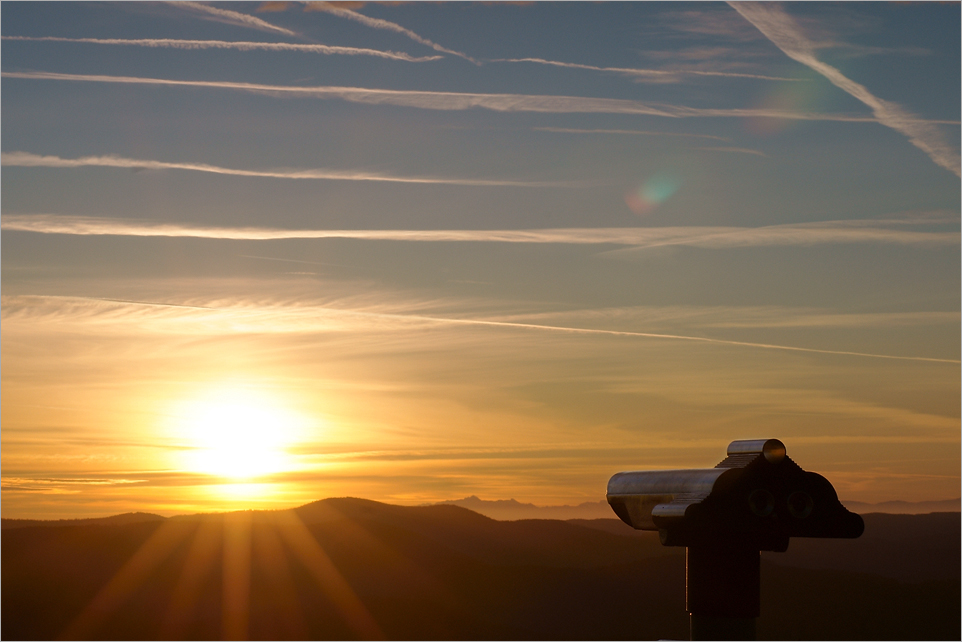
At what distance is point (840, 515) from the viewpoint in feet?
18.6

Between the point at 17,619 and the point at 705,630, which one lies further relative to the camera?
the point at 17,619

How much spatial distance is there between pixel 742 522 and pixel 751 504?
0.38ft

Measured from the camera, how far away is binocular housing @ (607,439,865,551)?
5.50m

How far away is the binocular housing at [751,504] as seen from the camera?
Answer: 550cm

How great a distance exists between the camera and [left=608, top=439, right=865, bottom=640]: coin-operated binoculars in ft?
18.2

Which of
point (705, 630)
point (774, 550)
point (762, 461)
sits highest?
point (762, 461)

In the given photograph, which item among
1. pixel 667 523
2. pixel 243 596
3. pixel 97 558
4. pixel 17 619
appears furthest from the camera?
pixel 243 596

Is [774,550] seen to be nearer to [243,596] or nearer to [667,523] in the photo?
[667,523]

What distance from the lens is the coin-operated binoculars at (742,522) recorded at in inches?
218

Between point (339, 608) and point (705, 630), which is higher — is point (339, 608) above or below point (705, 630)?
above

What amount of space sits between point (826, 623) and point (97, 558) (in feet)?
220

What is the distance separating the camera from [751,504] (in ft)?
18.2

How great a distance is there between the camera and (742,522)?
5539mm

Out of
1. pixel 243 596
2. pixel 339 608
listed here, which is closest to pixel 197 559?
pixel 243 596
